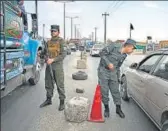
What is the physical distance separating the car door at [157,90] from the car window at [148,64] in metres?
0.45

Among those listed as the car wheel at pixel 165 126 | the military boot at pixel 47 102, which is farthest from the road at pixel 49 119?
the car wheel at pixel 165 126

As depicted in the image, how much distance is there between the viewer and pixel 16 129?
5266mm

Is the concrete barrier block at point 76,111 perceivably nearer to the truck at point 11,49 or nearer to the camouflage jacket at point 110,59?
the camouflage jacket at point 110,59

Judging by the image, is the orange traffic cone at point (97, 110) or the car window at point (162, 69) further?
the orange traffic cone at point (97, 110)

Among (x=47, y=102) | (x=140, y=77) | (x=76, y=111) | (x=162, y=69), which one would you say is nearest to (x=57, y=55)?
(x=47, y=102)

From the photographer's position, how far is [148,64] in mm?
Result: 6148

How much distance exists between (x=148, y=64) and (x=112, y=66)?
2.75 ft

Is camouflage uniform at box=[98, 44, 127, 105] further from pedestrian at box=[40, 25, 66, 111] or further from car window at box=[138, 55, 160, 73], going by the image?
pedestrian at box=[40, 25, 66, 111]

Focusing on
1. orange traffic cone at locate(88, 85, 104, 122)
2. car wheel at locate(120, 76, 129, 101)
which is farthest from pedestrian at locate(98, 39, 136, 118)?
car wheel at locate(120, 76, 129, 101)

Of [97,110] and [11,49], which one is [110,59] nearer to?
[97,110]

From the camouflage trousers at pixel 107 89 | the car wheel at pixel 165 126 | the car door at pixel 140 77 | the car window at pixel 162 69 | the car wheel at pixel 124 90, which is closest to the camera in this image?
the car wheel at pixel 165 126

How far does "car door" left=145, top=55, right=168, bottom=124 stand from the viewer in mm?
4348

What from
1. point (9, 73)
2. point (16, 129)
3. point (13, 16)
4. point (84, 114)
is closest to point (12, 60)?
point (9, 73)

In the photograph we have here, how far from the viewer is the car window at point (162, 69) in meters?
4.81
